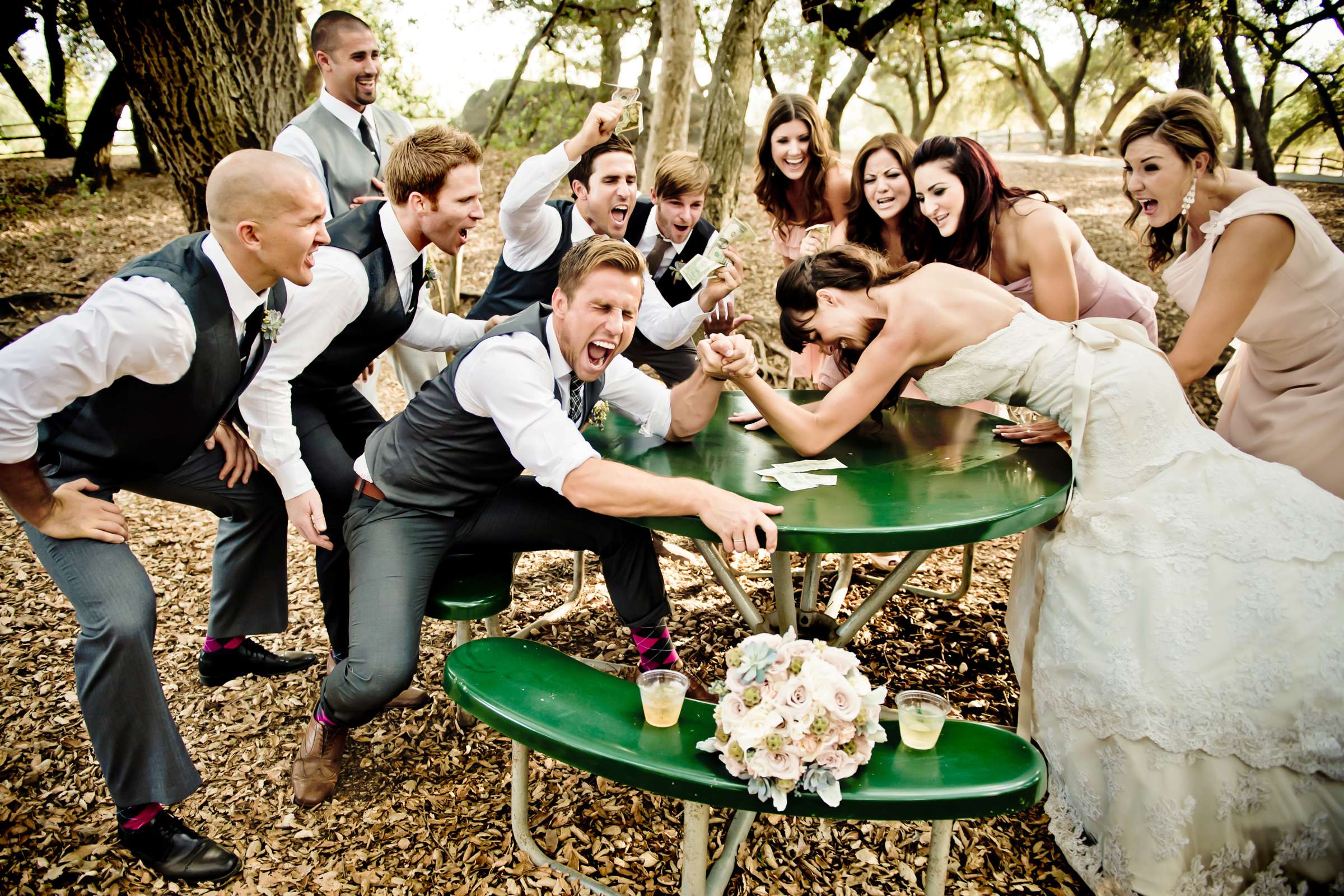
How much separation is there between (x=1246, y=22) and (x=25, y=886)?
43.5 ft

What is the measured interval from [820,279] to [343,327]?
173 cm

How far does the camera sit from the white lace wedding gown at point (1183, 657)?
224 centimetres

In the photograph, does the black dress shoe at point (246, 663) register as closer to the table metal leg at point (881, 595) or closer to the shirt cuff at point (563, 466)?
the shirt cuff at point (563, 466)

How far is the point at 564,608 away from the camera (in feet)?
13.2

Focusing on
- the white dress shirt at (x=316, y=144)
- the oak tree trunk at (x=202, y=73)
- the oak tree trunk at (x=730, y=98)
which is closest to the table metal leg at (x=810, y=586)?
the white dress shirt at (x=316, y=144)

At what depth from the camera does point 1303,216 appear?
2965 millimetres

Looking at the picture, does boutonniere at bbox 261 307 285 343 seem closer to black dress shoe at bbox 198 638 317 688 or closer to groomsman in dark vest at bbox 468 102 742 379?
groomsman in dark vest at bbox 468 102 742 379

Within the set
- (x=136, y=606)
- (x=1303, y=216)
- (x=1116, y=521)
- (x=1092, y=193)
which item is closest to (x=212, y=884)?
(x=136, y=606)

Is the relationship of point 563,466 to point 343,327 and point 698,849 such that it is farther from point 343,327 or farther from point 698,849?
point 343,327

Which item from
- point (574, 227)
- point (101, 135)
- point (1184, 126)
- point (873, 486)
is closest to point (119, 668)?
point (873, 486)

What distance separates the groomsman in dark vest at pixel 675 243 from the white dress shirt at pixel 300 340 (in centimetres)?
125

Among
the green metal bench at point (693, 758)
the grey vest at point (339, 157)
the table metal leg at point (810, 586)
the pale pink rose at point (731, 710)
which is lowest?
the table metal leg at point (810, 586)

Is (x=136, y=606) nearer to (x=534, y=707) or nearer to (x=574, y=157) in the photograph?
(x=534, y=707)

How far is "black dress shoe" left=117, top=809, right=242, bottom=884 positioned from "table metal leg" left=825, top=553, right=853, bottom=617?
247cm
